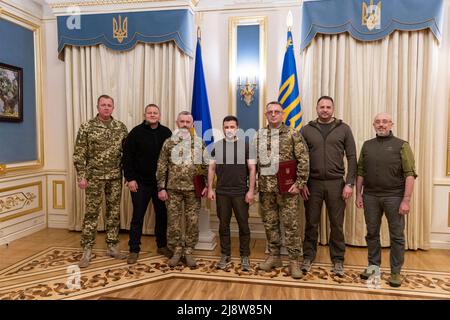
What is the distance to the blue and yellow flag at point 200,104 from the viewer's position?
391 cm

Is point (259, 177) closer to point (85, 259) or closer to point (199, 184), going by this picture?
point (199, 184)

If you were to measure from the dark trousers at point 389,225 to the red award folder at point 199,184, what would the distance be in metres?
1.50

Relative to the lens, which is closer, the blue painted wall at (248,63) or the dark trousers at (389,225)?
the dark trousers at (389,225)

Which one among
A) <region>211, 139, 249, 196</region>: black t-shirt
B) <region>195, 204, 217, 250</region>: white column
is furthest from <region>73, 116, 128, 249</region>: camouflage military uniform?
<region>211, 139, 249, 196</region>: black t-shirt

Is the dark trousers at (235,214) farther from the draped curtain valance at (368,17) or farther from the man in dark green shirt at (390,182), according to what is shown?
the draped curtain valance at (368,17)

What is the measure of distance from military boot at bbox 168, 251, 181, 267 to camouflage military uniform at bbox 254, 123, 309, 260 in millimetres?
916

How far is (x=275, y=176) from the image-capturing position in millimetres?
3076

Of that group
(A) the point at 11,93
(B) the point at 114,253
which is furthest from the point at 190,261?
(A) the point at 11,93

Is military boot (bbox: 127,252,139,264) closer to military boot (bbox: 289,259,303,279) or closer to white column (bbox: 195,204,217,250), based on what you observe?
white column (bbox: 195,204,217,250)

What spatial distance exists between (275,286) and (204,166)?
1271mm

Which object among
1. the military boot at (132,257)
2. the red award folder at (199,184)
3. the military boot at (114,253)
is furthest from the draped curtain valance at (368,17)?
the military boot at (114,253)

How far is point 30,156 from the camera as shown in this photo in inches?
180

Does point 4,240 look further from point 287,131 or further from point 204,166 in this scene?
point 287,131

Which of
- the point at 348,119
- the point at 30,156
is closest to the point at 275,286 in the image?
the point at 348,119
